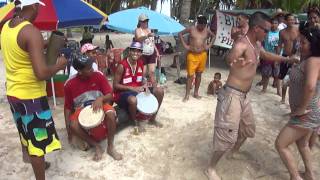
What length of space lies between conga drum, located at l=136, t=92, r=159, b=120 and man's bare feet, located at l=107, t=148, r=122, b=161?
2.61ft

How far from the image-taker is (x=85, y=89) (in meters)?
4.64

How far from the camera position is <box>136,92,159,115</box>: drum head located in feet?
17.1

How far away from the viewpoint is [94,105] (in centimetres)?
442

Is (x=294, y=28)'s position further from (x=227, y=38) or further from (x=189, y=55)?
(x=227, y=38)

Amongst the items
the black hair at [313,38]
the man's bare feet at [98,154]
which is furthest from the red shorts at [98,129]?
the black hair at [313,38]

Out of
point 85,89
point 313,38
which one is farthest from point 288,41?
point 85,89

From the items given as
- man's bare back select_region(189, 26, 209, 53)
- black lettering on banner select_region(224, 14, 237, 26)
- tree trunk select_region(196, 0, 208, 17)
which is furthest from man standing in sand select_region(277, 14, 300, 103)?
tree trunk select_region(196, 0, 208, 17)

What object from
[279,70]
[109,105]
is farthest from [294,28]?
[109,105]

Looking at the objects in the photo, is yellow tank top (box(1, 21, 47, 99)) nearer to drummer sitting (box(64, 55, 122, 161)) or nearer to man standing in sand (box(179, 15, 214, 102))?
drummer sitting (box(64, 55, 122, 161))

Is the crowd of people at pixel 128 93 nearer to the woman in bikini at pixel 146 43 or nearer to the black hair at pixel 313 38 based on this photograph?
the black hair at pixel 313 38

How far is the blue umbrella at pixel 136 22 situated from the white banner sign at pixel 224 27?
1.38 meters

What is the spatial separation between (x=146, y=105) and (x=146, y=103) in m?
0.03

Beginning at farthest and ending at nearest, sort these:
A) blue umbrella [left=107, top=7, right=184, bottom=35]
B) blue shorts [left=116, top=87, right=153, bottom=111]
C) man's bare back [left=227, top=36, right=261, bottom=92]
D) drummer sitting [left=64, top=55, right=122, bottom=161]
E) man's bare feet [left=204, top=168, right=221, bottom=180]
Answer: blue umbrella [left=107, top=7, right=184, bottom=35] → blue shorts [left=116, top=87, right=153, bottom=111] → drummer sitting [left=64, top=55, right=122, bottom=161] → man's bare feet [left=204, top=168, right=221, bottom=180] → man's bare back [left=227, top=36, right=261, bottom=92]

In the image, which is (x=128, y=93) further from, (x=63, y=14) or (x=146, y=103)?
(x=63, y=14)
